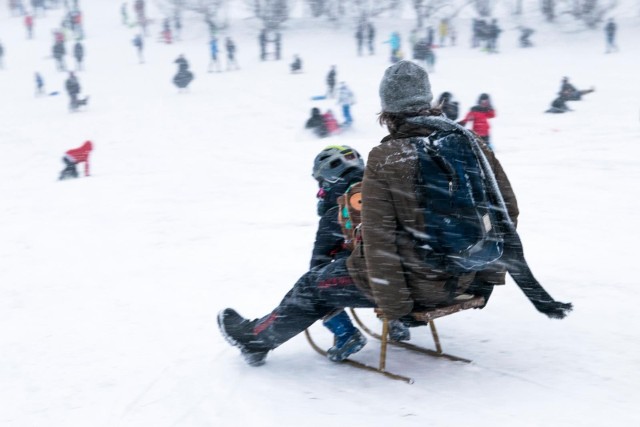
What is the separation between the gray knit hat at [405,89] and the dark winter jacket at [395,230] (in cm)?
10

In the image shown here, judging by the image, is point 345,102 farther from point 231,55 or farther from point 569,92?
point 231,55

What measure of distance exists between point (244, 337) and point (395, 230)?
1.24 metres

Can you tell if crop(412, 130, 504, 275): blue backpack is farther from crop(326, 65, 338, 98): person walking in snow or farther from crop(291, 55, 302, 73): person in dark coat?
crop(291, 55, 302, 73): person in dark coat

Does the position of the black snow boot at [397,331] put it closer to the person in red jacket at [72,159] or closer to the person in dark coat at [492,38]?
the person in red jacket at [72,159]

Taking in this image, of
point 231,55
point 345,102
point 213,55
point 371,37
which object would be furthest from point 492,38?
point 345,102

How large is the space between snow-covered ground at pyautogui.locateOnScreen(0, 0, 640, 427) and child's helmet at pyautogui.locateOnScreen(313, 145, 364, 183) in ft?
3.56

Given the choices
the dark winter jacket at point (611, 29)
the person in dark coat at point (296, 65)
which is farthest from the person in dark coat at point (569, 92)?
the person in dark coat at point (296, 65)

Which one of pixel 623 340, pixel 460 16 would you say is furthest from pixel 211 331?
pixel 460 16

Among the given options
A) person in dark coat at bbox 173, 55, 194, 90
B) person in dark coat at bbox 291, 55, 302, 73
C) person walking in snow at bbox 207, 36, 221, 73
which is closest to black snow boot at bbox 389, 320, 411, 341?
person in dark coat at bbox 173, 55, 194, 90

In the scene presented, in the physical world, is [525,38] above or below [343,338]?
above

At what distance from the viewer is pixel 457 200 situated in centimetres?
324

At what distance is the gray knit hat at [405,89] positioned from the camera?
331 cm

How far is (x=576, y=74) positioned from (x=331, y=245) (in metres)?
21.8

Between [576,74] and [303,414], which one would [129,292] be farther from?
[576,74]
